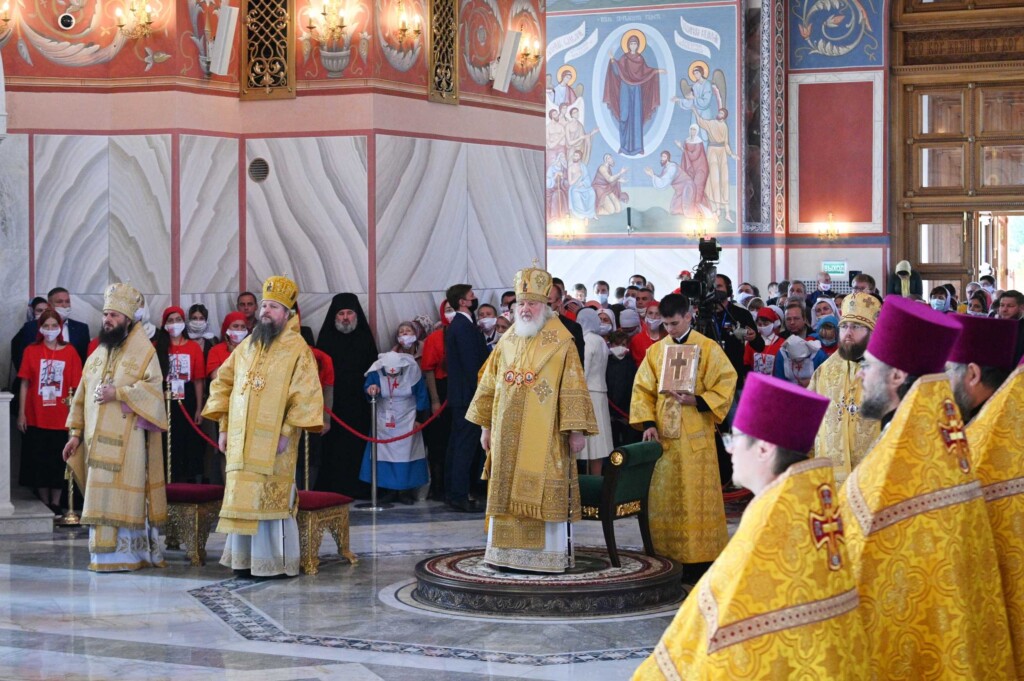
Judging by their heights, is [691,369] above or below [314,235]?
below

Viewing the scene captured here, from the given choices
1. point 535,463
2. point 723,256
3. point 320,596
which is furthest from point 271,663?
point 723,256

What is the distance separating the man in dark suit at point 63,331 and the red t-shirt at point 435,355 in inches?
98.4

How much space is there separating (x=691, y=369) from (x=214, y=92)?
538cm

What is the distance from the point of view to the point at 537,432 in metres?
8.03

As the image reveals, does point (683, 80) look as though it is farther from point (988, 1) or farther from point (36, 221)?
point (36, 221)

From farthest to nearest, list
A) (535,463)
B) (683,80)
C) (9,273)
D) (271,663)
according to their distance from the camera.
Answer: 1. (683,80)
2. (9,273)
3. (535,463)
4. (271,663)

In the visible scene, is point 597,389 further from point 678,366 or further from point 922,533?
point 922,533

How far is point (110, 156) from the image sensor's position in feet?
38.3

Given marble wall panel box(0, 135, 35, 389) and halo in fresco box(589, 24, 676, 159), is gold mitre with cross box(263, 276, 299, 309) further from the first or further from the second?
halo in fresco box(589, 24, 676, 159)

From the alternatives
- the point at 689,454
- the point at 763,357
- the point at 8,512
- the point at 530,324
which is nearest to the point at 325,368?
the point at 8,512

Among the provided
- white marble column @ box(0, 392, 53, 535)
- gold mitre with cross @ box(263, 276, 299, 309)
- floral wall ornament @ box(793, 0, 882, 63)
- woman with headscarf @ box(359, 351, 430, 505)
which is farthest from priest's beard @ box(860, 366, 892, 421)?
floral wall ornament @ box(793, 0, 882, 63)

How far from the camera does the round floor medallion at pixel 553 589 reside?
299 inches

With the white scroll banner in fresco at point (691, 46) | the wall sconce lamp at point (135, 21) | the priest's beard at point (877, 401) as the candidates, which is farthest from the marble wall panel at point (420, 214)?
the white scroll banner in fresco at point (691, 46)

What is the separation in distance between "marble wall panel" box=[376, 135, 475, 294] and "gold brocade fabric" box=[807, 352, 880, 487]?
494 centimetres
